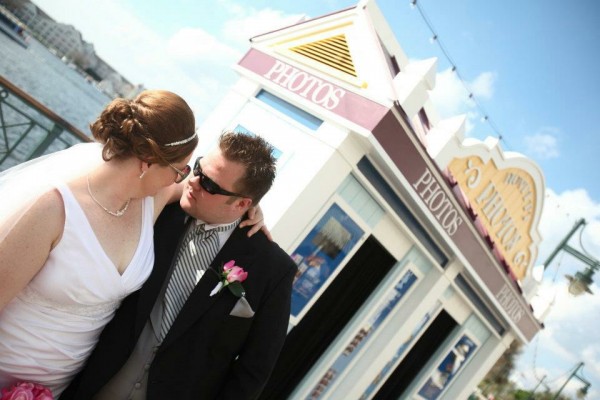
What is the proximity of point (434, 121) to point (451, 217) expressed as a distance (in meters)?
1.93

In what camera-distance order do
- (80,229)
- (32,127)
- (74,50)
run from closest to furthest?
1. (80,229)
2. (32,127)
3. (74,50)

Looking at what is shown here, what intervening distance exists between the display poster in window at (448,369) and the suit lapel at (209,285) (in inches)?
252

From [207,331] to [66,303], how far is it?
0.76 meters

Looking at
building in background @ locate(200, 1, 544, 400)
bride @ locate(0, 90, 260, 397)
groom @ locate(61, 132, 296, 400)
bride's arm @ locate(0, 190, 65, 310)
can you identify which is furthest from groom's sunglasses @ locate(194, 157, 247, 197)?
building in background @ locate(200, 1, 544, 400)

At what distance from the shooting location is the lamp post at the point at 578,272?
1094cm

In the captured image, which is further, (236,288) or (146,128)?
(236,288)

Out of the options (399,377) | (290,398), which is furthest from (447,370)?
(290,398)

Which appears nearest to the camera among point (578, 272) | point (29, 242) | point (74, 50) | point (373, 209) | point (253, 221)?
point (29, 242)

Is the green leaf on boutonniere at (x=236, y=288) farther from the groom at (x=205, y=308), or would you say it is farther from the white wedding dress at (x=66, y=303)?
the white wedding dress at (x=66, y=303)

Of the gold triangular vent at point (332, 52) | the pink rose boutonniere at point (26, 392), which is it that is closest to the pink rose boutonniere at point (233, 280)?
the pink rose boutonniere at point (26, 392)

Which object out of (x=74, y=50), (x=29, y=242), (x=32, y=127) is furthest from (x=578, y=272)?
(x=74, y=50)

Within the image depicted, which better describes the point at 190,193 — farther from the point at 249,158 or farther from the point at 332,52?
the point at 332,52

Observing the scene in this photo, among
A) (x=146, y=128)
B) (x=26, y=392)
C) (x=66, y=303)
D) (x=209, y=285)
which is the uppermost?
(x=146, y=128)

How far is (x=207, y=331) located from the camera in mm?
2303
